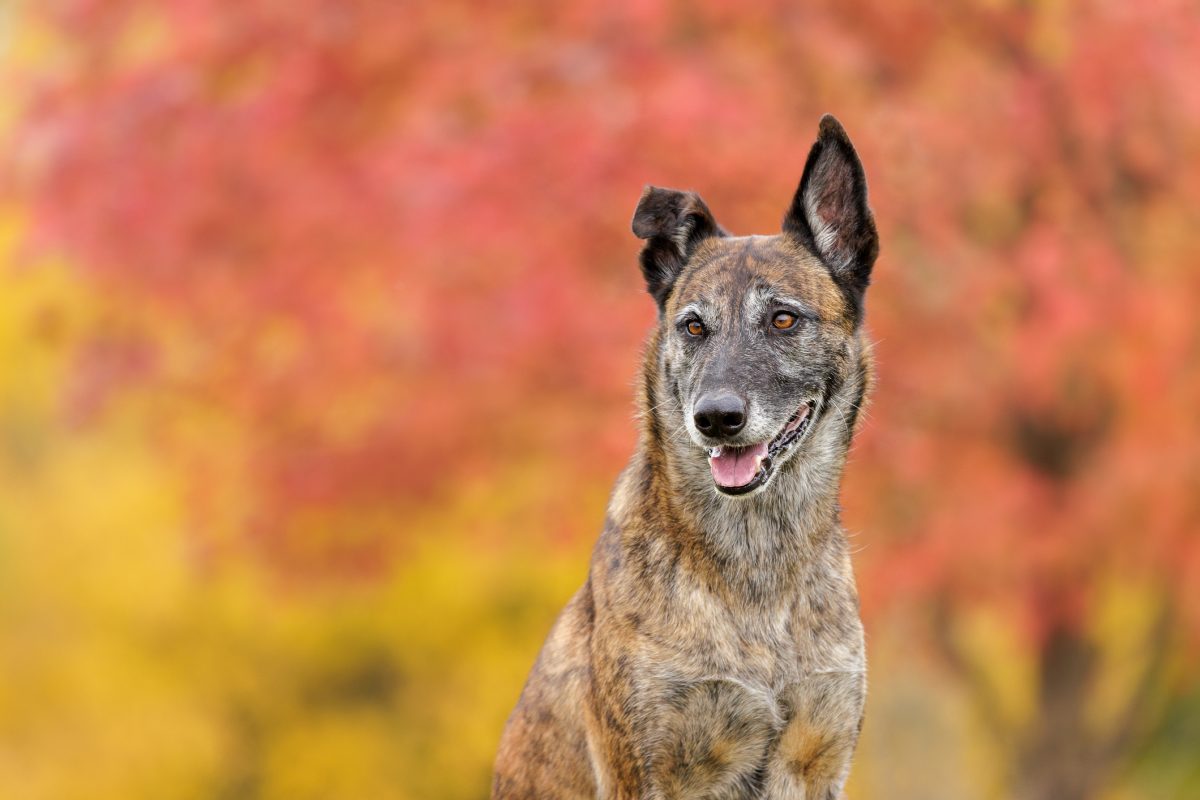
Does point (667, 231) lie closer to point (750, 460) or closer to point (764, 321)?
point (764, 321)

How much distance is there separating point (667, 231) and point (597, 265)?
15.0 ft

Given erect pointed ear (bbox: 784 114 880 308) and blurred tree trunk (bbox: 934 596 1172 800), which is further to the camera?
blurred tree trunk (bbox: 934 596 1172 800)

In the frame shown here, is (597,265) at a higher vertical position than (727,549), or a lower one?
higher

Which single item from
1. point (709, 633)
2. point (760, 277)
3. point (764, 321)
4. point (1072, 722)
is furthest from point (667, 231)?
point (1072, 722)

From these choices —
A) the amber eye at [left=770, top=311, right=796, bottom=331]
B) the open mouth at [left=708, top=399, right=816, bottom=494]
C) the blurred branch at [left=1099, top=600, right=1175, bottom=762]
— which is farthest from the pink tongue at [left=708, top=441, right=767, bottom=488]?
the blurred branch at [left=1099, top=600, right=1175, bottom=762]

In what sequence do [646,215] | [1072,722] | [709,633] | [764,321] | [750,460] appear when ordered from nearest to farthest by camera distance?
[709,633] → [750,460] → [764,321] → [646,215] → [1072,722]

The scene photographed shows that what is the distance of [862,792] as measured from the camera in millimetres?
15562

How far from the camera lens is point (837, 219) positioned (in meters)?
4.95

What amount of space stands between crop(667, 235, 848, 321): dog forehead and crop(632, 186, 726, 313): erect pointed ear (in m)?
0.10

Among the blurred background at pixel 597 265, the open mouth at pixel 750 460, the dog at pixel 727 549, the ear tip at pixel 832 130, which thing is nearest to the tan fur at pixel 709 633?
the dog at pixel 727 549

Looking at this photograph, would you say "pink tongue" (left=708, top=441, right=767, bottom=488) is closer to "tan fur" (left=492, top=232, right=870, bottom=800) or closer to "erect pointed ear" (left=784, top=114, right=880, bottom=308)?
"tan fur" (left=492, top=232, right=870, bottom=800)

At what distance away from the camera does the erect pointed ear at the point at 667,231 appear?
194 inches

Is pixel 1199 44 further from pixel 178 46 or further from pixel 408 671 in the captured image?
pixel 408 671

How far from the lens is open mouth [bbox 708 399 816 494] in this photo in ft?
14.9
